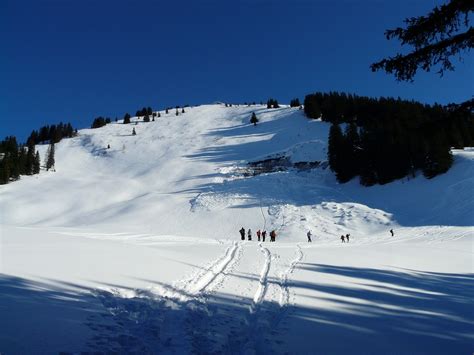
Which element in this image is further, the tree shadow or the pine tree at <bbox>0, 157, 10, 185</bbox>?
the pine tree at <bbox>0, 157, 10, 185</bbox>

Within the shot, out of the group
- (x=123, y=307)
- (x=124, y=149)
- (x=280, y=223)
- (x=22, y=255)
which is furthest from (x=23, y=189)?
(x=123, y=307)

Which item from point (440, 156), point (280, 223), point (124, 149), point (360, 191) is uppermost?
point (124, 149)

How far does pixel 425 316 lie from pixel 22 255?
10.0 metres

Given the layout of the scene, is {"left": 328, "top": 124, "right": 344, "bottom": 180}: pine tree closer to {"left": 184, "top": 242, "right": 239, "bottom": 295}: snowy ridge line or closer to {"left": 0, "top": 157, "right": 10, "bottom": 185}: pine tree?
{"left": 184, "top": 242, "right": 239, "bottom": 295}: snowy ridge line

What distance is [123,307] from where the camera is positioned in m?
6.64

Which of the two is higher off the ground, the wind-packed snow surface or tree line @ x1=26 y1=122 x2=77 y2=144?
tree line @ x1=26 y1=122 x2=77 y2=144

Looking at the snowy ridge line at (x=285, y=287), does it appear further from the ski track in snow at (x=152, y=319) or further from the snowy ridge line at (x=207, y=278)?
the snowy ridge line at (x=207, y=278)

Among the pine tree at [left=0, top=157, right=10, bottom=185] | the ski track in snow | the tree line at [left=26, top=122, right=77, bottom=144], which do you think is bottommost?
the ski track in snow

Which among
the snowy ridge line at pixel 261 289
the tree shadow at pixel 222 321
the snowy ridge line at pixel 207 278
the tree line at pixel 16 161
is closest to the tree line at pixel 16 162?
the tree line at pixel 16 161

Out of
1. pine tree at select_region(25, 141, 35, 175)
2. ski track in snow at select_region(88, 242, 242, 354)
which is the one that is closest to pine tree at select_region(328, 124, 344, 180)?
ski track in snow at select_region(88, 242, 242, 354)

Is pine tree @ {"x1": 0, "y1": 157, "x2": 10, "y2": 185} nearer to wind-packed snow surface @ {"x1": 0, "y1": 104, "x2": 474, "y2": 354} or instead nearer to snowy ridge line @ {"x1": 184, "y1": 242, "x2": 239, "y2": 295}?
wind-packed snow surface @ {"x1": 0, "y1": 104, "x2": 474, "y2": 354}

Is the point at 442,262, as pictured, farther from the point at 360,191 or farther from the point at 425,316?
the point at 360,191

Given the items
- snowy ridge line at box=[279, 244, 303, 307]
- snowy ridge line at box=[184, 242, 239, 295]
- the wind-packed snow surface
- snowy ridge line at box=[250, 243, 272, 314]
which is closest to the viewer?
the wind-packed snow surface

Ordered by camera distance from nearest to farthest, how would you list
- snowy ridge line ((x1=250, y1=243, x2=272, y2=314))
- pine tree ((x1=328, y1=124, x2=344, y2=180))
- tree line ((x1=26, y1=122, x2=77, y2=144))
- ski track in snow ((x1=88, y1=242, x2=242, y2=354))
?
1. ski track in snow ((x1=88, y1=242, x2=242, y2=354))
2. snowy ridge line ((x1=250, y1=243, x2=272, y2=314))
3. pine tree ((x1=328, y1=124, x2=344, y2=180))
4. tree line ((x1=26, y1=122, x2=77, y2=144))
